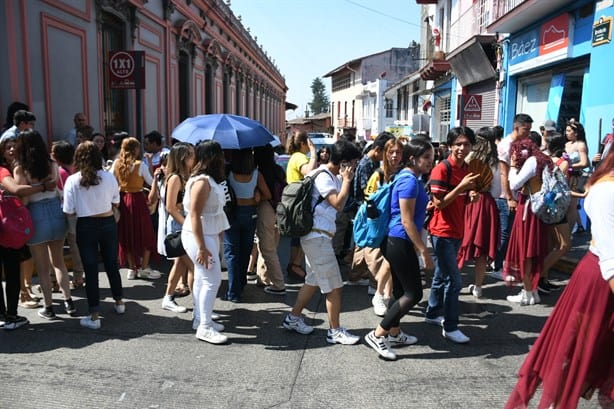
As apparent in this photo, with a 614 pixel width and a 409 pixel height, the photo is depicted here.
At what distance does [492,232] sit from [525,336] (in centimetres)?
137

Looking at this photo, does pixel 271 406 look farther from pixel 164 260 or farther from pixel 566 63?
pixel 566 63

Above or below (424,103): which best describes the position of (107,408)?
below

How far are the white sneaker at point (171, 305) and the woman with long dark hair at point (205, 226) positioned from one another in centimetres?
74

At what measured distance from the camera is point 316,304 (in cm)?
561

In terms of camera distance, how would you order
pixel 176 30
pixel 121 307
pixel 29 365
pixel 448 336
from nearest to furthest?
pixel 29 365, pixel 448 336, pixel 121 307, pixel 176 30

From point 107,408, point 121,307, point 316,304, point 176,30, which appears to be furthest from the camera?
point 176,30

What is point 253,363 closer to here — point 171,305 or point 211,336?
point 211,336

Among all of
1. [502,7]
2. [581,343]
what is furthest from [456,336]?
[502,7]

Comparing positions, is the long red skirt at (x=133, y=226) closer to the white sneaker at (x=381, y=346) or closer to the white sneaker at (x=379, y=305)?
the white sneaker at (x=379, y=305)

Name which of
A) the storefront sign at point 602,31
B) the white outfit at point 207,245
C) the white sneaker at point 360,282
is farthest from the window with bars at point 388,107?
the white outfit at point 207,245

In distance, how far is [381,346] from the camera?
4160mm

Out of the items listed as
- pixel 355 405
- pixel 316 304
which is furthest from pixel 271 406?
pixel 316 304

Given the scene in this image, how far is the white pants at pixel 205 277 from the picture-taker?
4371 mm

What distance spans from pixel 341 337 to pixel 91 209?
249 centimetres
